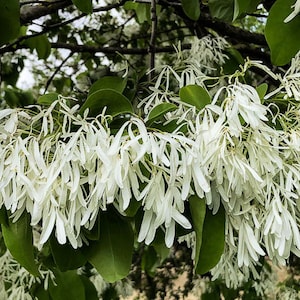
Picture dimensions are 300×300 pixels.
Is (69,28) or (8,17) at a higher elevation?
(69,28)

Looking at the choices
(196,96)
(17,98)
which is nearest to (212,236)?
(196,96)

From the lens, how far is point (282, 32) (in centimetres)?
70

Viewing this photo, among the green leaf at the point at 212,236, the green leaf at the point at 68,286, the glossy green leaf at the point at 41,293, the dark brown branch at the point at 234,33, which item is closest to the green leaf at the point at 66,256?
the green leaf at the point at 212,236

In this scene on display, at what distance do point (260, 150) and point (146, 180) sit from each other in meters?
0.11

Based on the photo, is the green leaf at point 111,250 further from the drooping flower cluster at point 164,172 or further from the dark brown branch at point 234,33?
the dark brown branch at point 234,33

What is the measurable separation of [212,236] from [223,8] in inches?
18.2

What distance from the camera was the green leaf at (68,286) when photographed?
988 mm

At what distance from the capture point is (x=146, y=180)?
1.88 ft

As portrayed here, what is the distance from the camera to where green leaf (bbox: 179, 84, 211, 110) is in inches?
26.0

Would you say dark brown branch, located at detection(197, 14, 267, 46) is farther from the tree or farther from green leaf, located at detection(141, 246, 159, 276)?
the tree

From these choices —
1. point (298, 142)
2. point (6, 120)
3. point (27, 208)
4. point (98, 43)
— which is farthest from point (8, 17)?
point (98, 43)

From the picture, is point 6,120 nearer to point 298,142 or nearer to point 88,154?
point 88,154

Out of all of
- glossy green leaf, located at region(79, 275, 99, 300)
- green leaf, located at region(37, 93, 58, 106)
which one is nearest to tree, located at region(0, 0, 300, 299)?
green leaf, located at region(37, 93, 58, 106)

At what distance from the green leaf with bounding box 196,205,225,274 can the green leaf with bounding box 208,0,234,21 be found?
432 millimetres
